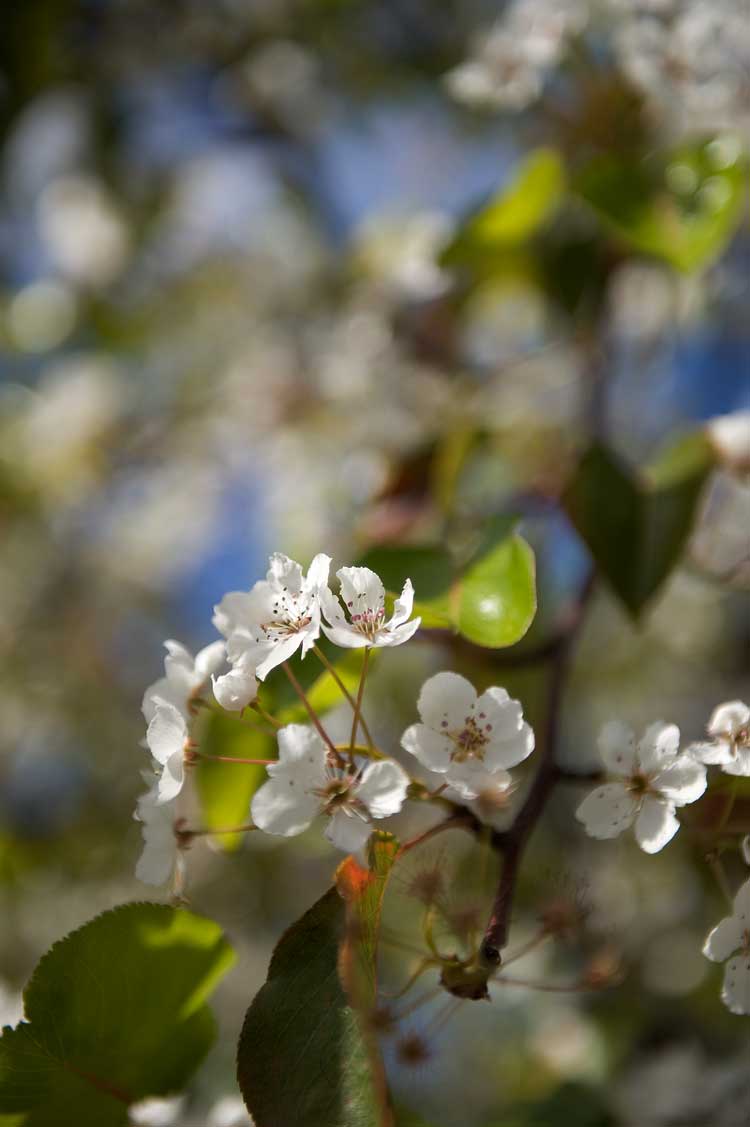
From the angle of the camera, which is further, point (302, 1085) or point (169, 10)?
point (169, 10)

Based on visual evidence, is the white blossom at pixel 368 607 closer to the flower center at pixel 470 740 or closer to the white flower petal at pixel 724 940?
the flower center at pixel 470 740

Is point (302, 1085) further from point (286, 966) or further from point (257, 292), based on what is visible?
point (257, 292)

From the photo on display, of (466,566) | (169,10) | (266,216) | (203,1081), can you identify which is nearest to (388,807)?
(466,566)

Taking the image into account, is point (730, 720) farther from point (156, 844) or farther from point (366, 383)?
point (366, 383)

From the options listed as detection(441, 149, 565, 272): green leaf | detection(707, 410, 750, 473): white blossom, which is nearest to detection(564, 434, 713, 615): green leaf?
detection(707, 410, 750, 473): white blossom

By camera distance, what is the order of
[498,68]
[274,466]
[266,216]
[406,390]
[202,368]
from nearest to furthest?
[498,68], [406,390], [274,466], [202,368], [266,216]
